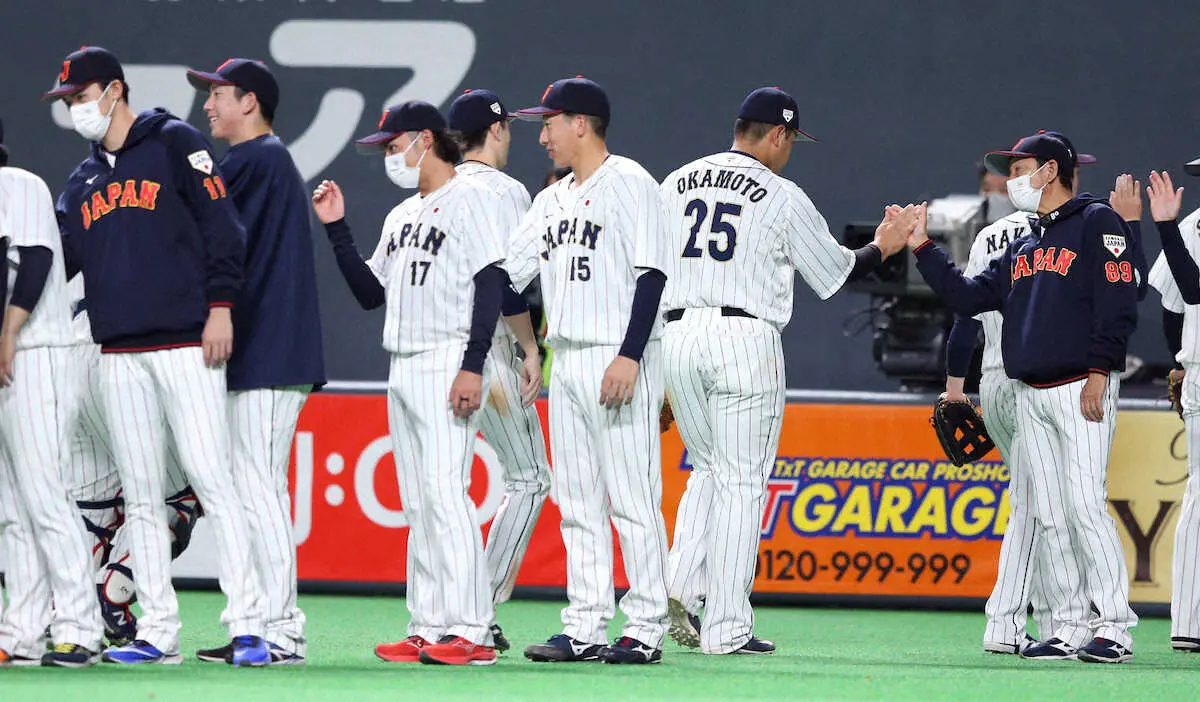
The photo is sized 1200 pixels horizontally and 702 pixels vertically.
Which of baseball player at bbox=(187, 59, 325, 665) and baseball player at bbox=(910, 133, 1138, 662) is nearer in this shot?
baseball player at bbox=(187, 59, 325, 665)

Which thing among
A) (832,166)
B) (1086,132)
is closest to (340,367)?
(832,166)

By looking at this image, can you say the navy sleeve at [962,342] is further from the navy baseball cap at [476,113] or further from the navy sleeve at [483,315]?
the navy sleeve at [483,315]

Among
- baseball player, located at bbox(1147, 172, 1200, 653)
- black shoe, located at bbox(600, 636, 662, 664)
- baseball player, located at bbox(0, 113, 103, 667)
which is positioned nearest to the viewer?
baseball player, located at bbox(0, 113, 103, 667)

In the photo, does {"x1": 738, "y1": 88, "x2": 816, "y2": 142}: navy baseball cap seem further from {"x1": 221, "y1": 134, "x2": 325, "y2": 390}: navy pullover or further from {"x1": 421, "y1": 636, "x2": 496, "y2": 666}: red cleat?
{"x1": 421, "y1": 636, "x2": 496, "y2": 666}: red cleat

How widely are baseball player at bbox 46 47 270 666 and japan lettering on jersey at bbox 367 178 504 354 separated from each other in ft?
1.94

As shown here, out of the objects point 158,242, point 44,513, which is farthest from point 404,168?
point 44,513

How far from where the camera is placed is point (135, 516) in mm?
5262

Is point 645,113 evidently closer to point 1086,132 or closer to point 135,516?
point 1086,132

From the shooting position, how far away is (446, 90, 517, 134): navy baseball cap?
6332 millimetres

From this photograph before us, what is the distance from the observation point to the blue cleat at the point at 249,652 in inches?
207

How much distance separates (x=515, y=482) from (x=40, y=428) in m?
1.83

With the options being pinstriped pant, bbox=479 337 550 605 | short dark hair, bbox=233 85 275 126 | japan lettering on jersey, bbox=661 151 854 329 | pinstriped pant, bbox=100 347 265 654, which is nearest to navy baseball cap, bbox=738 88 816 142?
japan lettering on jersey, bbox=661 151 854 329

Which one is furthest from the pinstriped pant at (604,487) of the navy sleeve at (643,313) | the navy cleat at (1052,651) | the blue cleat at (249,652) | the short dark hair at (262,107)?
the navy cleat at (1052,651)

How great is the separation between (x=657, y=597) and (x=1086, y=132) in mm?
7549
